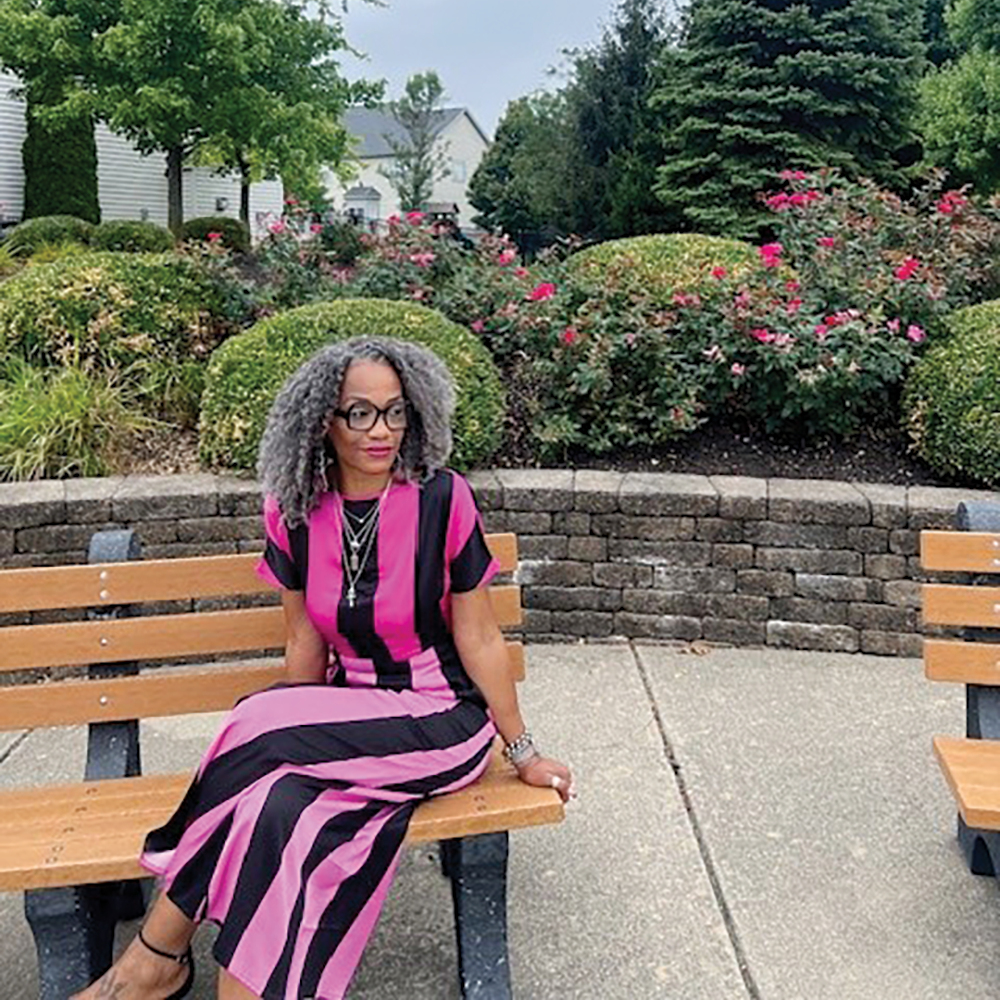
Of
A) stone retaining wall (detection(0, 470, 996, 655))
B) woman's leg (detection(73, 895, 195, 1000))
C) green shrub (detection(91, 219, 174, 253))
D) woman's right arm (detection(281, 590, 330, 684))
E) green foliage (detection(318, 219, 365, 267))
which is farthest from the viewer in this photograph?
green shrub (detection(91, 219, 174, 253))

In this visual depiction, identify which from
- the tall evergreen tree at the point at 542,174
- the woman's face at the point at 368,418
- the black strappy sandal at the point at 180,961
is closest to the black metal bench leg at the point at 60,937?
the black strappy sandal at the point at 180,961

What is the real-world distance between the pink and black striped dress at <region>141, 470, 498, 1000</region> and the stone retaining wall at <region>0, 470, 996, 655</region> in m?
1.70

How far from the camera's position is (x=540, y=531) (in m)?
4.03

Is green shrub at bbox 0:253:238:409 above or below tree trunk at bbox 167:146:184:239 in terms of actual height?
below

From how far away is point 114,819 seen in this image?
6.79 feet

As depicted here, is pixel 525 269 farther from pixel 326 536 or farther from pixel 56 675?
pixel 326 536

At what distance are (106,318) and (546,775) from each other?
140 inches

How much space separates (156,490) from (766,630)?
90.3 inches

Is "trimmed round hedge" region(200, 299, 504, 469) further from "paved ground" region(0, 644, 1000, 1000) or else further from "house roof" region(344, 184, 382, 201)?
"house roof" region(344, 184, 382, 201)

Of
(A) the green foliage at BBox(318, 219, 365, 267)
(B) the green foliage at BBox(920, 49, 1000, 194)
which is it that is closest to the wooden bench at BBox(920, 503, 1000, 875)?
(A) the green foliage at BBox(318, 219, 365, 267)

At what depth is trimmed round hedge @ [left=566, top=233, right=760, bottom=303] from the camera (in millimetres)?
5141

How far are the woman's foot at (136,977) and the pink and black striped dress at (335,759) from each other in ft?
0.52

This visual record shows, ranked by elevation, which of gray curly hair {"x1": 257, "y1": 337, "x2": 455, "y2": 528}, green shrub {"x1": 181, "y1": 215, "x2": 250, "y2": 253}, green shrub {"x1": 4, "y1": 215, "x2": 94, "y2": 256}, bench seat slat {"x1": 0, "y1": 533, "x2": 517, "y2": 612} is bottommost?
bench seat slat {"x1": 0, "y1": 533, "x2": 517, "y2": 612}

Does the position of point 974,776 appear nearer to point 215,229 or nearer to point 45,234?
point 45,234
